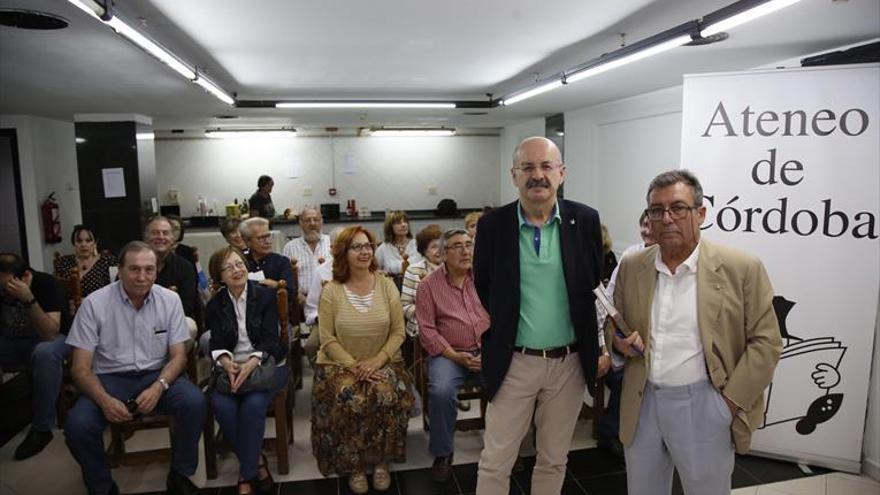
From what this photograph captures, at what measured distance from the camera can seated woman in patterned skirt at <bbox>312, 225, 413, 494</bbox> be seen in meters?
2.92

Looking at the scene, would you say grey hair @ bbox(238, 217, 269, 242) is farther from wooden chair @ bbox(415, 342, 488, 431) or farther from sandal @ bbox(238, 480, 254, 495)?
sandal @ bbox(238, 480, 254, 495)

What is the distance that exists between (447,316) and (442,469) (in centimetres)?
86

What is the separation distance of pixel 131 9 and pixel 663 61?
338cm

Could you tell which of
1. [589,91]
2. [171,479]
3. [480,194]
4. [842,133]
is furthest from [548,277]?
[480,194]

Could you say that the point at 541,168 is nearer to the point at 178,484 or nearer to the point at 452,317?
the point at 452,317

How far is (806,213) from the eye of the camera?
2971 millimetres

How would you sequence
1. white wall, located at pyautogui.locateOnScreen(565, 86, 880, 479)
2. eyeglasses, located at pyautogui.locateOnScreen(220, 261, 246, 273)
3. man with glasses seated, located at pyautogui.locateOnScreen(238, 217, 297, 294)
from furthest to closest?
white wall, located at pyautogui.locateOnScreen(565, 86, 880, 479), man with glasses seated, located at pyautogui.locateOnScreen(238, 217, 297, 294), eyeglasses, located at pyautogui.locateOnScreen(220, 261, 246, 273)

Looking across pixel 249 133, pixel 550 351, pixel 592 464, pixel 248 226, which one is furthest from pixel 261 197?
pixel 550 351

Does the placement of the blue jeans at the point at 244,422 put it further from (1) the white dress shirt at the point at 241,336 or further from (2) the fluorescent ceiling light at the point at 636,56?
(2) the fluorescent ceiling light at the point at 636,56

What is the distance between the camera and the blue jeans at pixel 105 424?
2.63 m

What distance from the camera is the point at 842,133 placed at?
287cm

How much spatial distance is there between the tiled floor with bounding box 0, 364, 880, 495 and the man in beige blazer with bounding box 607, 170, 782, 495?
42.5 inches

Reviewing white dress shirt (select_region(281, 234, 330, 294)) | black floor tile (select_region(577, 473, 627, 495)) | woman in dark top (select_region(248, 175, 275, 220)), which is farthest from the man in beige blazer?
woman in dark top (select_region(248, 175, 275, 220))

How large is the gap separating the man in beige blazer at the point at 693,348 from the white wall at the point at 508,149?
6.40 m
